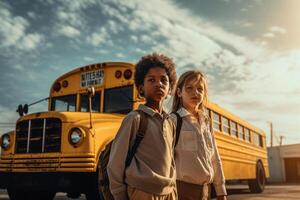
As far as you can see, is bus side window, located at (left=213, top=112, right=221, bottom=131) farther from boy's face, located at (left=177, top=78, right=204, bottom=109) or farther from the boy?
the boy

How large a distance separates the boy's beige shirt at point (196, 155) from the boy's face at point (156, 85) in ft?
1.73

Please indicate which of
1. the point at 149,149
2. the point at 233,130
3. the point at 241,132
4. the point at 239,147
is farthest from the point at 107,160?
the point at 241,132

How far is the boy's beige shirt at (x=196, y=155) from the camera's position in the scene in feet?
6.75

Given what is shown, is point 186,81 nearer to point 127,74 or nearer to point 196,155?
point 196,155

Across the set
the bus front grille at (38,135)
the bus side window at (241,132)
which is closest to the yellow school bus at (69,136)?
the bus front grille at (38,135)

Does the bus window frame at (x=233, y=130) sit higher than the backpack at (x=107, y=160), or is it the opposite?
the bus window frame at (x=233, y=130)

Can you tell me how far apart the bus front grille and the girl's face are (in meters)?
2.14

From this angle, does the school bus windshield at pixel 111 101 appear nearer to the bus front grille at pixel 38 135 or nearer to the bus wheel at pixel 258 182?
the bus front grille at pixel 38 135

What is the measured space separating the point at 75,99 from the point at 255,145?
6.16 m

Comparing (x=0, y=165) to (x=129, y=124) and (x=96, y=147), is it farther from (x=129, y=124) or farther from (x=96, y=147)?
(x=129, y=124)

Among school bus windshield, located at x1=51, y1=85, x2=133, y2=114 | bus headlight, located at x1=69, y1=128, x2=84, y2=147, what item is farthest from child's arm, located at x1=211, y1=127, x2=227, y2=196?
school bus windshield, located at x1=51, y1=85, x2=133, y2=114

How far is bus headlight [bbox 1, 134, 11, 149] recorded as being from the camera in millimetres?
4344

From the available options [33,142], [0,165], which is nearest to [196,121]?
[33,142]

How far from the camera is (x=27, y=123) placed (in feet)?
14.1
